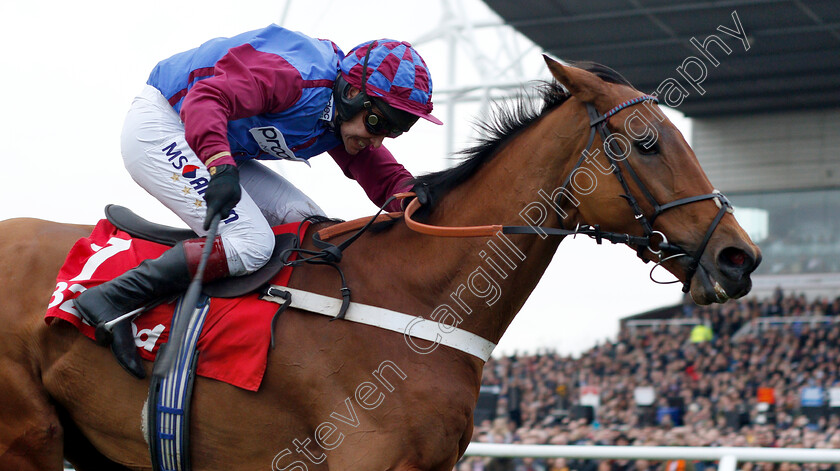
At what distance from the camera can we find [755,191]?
19.6 m

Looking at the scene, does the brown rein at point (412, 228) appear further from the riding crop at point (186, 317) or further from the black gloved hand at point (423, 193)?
the riding crop at point (186, 317)

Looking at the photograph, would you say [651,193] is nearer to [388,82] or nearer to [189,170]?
[388,82]

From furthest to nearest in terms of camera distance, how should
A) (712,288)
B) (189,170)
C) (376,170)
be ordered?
(376,170) → (189,170) → (712,288)

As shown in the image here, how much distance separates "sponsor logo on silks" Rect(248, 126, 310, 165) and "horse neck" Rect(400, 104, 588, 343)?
61 cm

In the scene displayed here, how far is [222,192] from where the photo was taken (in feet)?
8.57

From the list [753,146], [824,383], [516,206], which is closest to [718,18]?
[824,383]

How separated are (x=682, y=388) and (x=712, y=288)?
908cm

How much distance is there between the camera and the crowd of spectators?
318 inches

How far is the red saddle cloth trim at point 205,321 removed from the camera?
2746 mm

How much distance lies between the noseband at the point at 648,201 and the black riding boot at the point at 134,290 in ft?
3.87

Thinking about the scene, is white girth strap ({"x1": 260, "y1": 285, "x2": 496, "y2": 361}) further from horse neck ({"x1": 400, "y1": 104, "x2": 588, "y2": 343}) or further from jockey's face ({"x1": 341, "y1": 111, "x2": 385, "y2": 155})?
jockey's face ({"x1": 341, "y1": 111, "x2": 385, "y2": 155})

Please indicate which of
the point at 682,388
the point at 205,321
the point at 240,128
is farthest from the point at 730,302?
the point at 205,321

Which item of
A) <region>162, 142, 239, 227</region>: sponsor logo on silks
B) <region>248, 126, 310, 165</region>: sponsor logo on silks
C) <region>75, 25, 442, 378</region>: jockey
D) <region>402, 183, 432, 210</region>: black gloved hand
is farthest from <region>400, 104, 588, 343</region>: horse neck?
<region>162, 142, 239, 227</region>: sponsor logo on silks

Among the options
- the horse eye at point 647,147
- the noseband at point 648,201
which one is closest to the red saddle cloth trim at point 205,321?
the noseband at point 648,201
